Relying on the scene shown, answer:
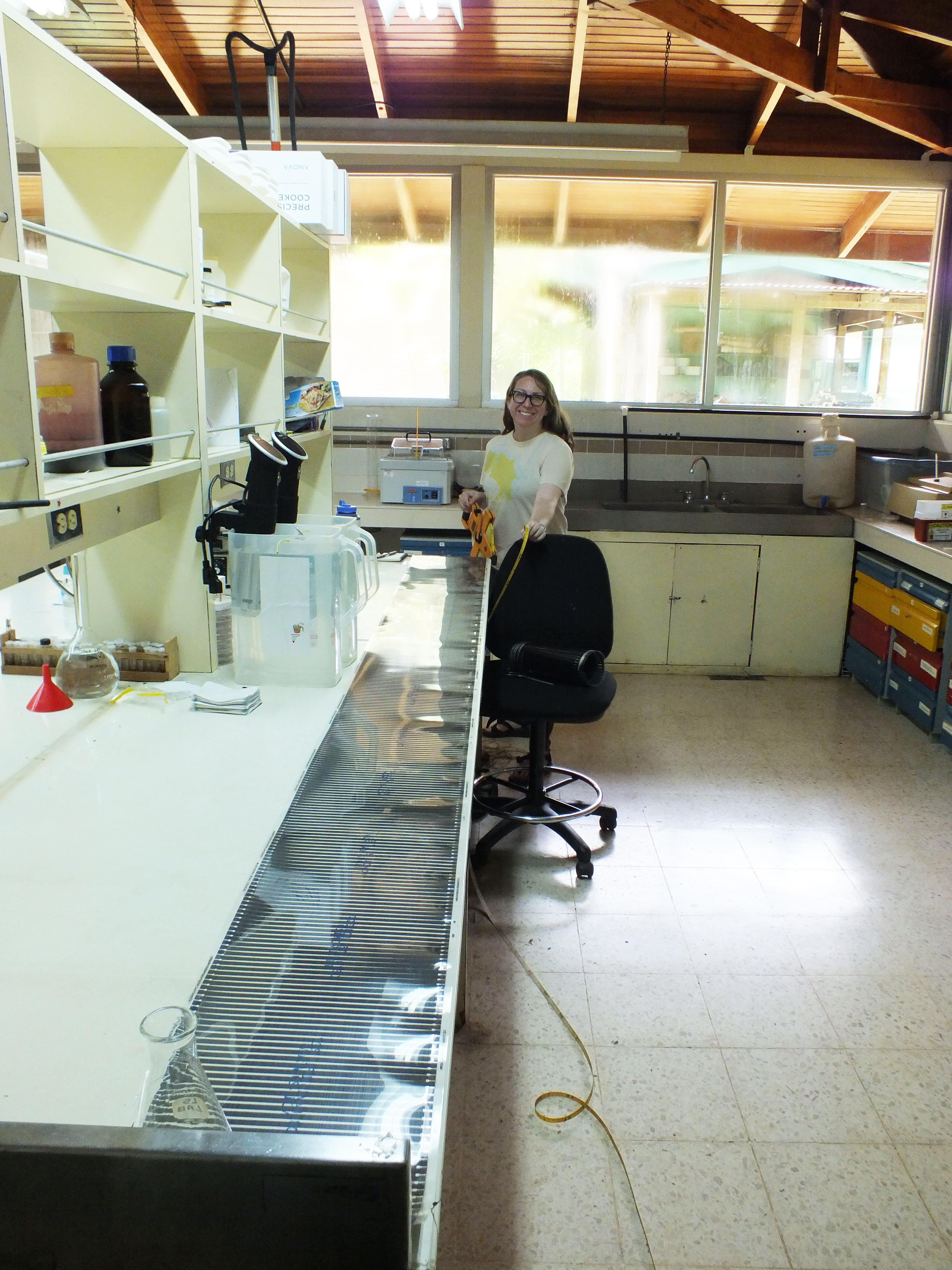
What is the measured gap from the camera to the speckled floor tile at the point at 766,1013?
88.8 inches

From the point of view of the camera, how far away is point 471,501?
12.1 ft

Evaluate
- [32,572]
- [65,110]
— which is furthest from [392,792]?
[65,110]

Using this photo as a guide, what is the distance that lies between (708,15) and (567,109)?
1.48 meters

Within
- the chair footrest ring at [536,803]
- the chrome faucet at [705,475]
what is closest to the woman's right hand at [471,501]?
the chair footrest ring at [536,803]

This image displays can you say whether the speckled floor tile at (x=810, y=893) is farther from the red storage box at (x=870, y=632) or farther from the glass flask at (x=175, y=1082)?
the glass flask at (x=175, y=1082)

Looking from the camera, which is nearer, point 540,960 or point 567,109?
point 540,960

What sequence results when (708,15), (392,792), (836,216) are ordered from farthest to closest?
(836,216) → (708,15) → (392,792)

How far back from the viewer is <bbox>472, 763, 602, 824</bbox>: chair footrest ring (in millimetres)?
3182

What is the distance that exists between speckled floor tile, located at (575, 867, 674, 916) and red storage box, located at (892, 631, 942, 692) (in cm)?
184

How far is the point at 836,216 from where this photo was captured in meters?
5.45

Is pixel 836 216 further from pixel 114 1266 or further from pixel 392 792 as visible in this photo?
pixel 114 1266

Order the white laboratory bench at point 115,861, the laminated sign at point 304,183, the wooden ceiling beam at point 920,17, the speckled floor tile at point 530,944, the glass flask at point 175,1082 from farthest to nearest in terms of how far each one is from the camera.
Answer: the wooden ceiling beam at point 920,17 < the laminated sign at point 304,183 < the speckled floor tile at point 530,944 < the white laboratory bench at point 115,861 < the glass flask at point 175,1082

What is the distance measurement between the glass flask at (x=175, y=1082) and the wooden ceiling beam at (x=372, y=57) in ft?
15.0

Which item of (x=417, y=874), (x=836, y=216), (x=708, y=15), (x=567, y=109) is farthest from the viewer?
(x=836, y=216)
